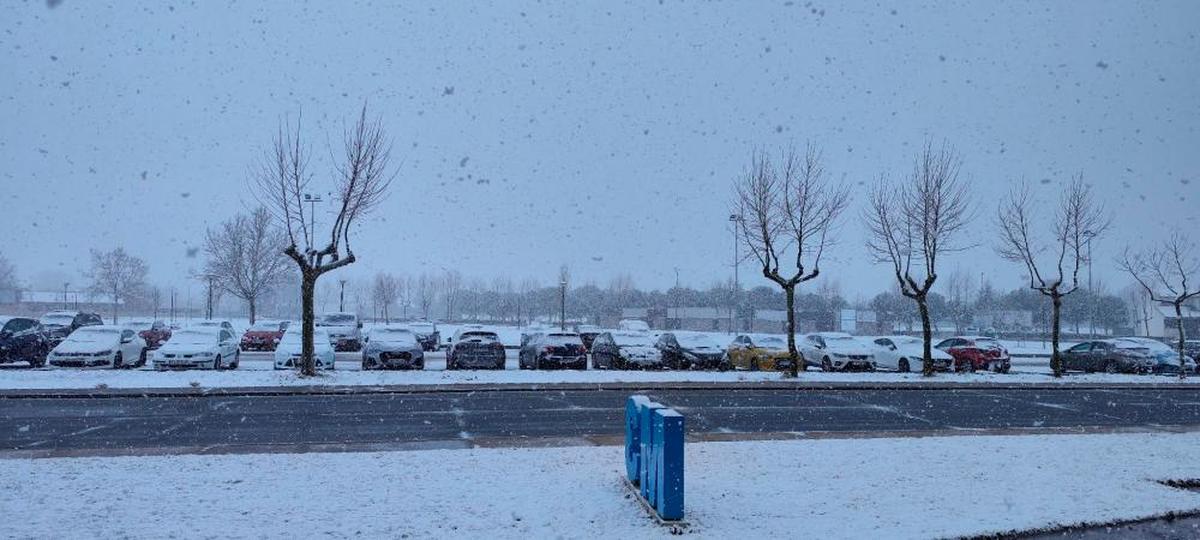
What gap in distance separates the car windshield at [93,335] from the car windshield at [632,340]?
1569 cm

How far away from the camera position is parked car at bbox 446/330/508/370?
25.5m

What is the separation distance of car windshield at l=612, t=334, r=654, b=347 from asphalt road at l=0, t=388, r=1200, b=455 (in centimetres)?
745

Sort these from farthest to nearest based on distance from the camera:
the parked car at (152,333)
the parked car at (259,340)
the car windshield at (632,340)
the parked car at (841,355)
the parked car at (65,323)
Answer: the parked car at (152,333), the parked car at (259,340), the parked car at (65,323), the parked car at (841,355), the car windshield at (632,340)

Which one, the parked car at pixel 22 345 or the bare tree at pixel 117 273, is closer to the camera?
the parked car at pixel 22 345

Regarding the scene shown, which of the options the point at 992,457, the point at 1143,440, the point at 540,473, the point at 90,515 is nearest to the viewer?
the point at 90,515

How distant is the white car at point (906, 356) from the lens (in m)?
28.5

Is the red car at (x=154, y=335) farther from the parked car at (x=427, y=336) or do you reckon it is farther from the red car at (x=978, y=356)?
the red car at (x=978, y=356)

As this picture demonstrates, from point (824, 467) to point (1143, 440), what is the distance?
6.08 m

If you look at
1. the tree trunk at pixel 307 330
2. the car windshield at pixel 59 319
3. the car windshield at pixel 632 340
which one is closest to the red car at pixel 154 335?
the car windshield at pixel 59 319

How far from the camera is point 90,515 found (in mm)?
7027

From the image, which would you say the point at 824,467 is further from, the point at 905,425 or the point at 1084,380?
the point at 1084,380

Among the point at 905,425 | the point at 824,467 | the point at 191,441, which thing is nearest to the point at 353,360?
the point at 191,441

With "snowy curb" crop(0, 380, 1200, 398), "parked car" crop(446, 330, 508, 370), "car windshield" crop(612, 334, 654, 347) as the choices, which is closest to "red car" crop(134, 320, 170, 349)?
"parked car" crop(446, 330, 508, 370)

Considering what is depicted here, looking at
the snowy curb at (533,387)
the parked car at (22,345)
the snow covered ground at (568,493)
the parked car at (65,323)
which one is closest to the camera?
the snow covered ground at (568,493)
